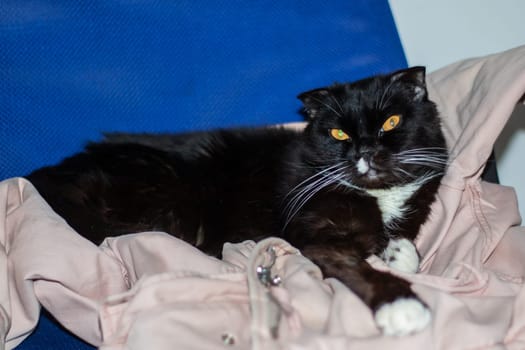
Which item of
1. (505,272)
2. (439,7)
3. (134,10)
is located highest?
(134,10)

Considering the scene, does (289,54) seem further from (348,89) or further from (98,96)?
(98,96)

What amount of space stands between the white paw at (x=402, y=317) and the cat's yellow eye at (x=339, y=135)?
60cm

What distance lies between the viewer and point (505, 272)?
1611 mm

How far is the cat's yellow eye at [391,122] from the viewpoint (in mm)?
1664

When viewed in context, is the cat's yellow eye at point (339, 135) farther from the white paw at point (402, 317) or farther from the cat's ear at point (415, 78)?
the white paw at point (402, 317)

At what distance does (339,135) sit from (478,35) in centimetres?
94

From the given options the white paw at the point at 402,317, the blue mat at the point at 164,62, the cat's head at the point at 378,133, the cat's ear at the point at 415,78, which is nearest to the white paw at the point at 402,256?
the cat's head at the point at 378,133

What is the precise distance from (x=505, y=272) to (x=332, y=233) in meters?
0.53

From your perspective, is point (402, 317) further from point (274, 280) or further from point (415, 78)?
point (415, 78)

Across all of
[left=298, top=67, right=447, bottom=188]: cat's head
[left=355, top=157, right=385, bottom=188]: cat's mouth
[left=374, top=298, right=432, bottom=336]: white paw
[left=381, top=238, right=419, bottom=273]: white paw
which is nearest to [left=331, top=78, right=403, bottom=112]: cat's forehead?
[left=298, top=67, right=447, bottom=188]: cat's head

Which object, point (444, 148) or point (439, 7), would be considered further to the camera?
point (439, 7)

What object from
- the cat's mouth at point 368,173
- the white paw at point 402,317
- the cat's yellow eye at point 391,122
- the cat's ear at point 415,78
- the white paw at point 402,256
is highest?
the cat's ear at point 415,78

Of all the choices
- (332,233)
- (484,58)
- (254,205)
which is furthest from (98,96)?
(484,58)

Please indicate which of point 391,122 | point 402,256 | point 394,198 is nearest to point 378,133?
point 391,122
